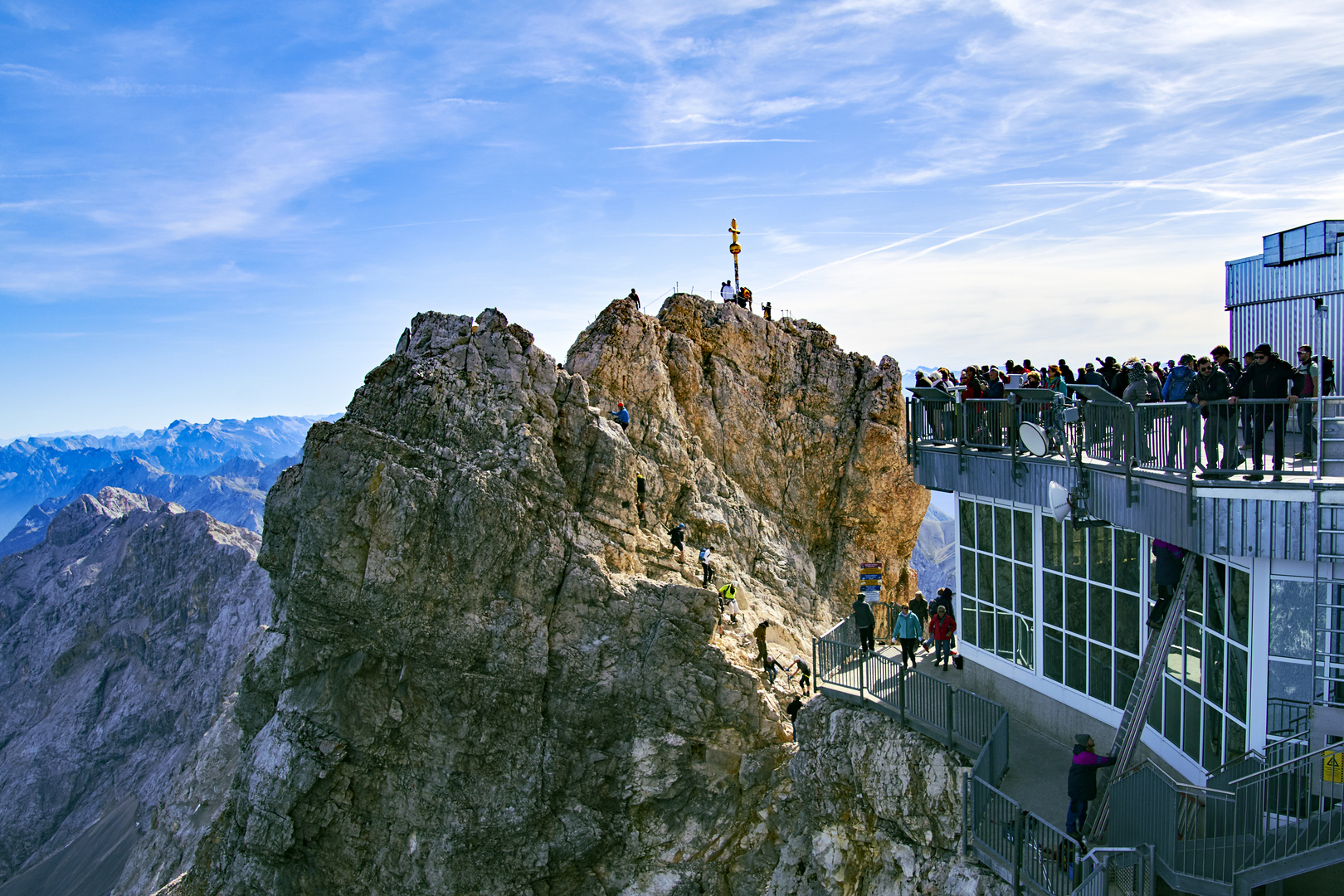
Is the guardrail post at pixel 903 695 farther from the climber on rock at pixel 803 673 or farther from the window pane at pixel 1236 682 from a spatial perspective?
the climber on rock at pixel 803 673

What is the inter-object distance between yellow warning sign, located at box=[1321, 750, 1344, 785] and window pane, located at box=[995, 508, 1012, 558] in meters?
6.82

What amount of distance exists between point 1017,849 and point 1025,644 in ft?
15.6

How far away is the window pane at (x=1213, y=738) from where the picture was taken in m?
11.4

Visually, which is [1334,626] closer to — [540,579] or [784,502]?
[540,579]

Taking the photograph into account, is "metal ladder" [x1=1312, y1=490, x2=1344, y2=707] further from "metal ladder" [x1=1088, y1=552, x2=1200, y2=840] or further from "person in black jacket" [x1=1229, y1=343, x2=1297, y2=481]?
Result: "metal ladder" [x1=1088, y1=552, x2=1200, y2=840]

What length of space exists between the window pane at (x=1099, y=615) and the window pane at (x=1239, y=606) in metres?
2.77

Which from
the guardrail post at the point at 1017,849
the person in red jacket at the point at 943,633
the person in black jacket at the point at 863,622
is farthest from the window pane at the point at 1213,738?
the person in black jacket at the point at 863,622

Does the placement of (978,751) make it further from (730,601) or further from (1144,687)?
(730,601)

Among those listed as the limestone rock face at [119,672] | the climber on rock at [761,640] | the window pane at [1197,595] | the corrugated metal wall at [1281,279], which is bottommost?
the limestone rock face at [119,672]

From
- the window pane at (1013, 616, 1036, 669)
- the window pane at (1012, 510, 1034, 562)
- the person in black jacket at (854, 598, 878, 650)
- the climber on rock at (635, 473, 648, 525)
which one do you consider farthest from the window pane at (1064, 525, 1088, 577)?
the climber on rock at (635, 473, 648, 525)

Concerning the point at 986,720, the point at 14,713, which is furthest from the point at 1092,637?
the point at 14,713

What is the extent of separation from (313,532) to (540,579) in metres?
8.51

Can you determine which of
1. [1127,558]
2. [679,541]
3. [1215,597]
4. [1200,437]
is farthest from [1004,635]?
[679,541]

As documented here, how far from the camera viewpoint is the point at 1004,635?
16750 mm
